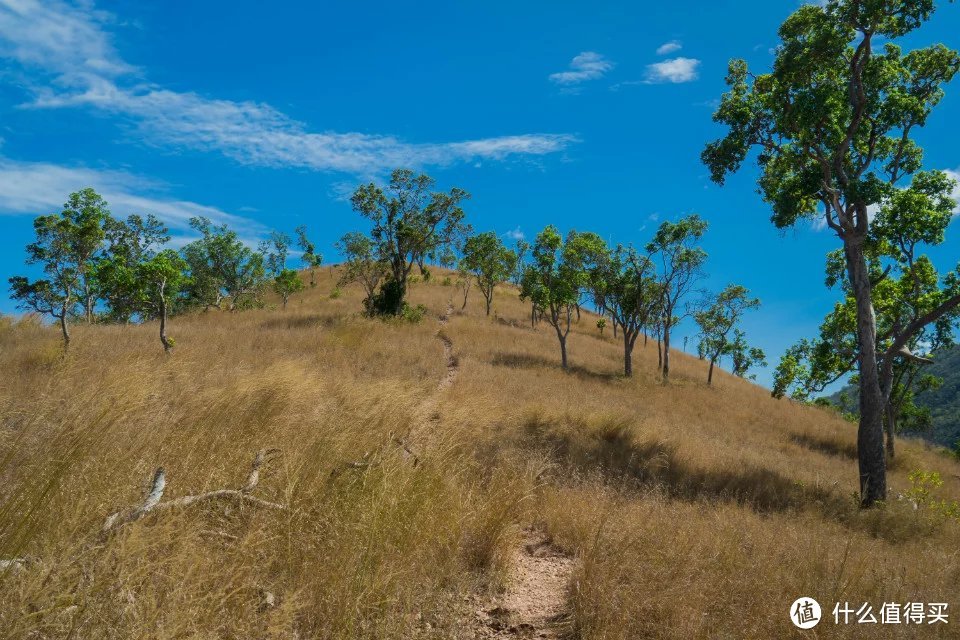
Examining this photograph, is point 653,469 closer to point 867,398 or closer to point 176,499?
point 867,398

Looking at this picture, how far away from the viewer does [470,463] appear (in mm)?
6492

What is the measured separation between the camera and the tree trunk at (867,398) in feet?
38.3

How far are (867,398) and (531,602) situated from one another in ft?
41.7

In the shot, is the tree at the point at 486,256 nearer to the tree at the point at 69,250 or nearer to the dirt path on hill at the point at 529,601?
the tree at the point at 69,250

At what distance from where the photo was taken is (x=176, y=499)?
349cm

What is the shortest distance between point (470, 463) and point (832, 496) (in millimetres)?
10556

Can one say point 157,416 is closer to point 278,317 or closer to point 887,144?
point 887,144

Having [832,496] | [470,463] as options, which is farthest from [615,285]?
[470,463]

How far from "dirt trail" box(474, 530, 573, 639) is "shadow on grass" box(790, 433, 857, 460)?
22158mm

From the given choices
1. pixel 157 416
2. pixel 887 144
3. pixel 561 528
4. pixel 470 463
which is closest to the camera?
pixel 157 416

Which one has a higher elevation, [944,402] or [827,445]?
[944,402]

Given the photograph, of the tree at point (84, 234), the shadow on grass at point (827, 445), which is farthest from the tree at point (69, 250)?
the shadow on grass at point (827, 445)

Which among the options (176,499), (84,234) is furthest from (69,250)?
(176,499)

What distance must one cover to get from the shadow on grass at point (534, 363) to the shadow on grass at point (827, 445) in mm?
10255
